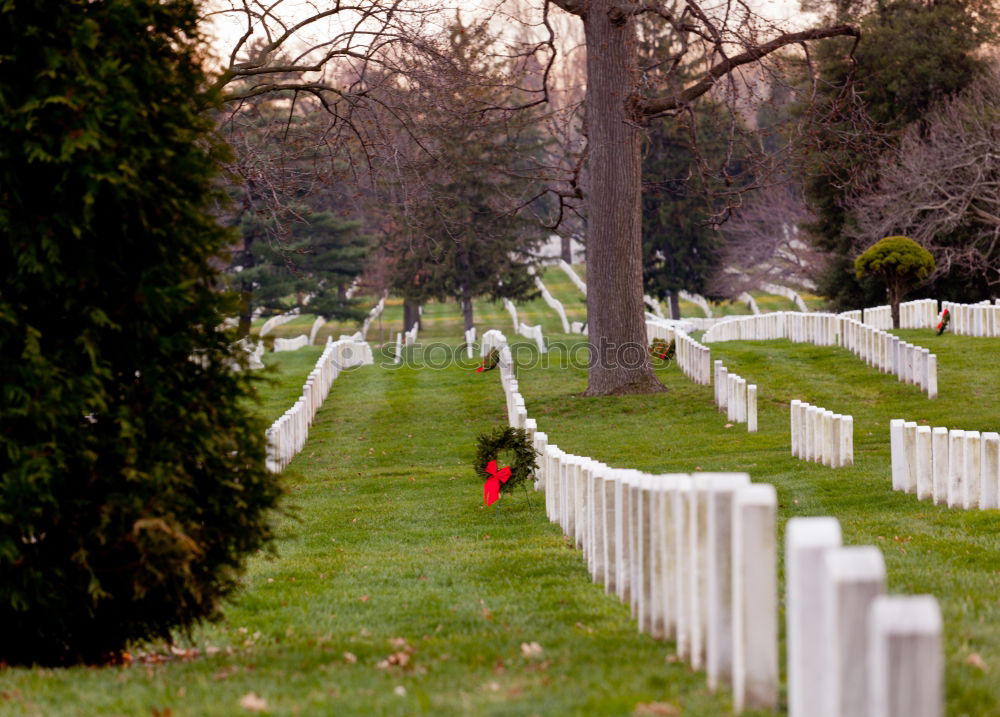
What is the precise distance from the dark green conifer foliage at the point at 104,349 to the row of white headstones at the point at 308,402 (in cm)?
77

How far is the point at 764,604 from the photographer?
4305 mm

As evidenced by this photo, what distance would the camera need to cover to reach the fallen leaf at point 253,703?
16.3 ft

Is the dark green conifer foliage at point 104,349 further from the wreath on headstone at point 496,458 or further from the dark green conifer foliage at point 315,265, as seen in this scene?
the dark green conifer foliage at point 315,265

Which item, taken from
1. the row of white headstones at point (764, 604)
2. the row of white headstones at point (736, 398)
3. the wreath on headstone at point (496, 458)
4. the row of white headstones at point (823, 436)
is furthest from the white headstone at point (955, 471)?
the row of white headstones at point (736, 398)

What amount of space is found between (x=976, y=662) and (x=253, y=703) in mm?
2902

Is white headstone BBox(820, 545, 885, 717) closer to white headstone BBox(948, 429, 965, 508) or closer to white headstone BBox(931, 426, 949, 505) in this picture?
white headstone BBox(948, 429, 965, 508)

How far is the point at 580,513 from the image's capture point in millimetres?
9781

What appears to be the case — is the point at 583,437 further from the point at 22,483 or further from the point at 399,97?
the point at 22,483

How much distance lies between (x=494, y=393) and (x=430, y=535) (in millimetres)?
14102

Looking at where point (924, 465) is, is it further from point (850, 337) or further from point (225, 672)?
point (850, 337)

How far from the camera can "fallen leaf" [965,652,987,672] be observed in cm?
489

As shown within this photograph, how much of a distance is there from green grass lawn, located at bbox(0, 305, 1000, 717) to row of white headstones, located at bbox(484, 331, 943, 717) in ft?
0.62

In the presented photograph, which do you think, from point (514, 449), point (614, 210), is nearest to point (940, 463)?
point (514, 449)

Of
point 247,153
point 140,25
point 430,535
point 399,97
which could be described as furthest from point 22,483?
point 399,97
